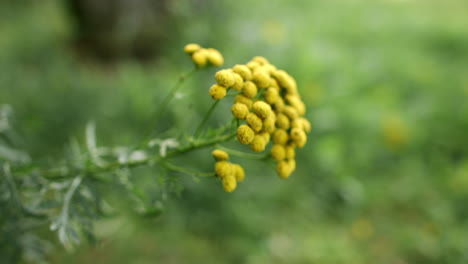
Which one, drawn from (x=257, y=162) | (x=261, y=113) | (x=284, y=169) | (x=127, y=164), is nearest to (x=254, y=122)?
(x=261, y=113)

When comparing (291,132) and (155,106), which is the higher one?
(291,132)

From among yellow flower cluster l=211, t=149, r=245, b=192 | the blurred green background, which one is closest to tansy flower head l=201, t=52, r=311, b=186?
yellow flower cluster l=211, t=149, r=245, b=192

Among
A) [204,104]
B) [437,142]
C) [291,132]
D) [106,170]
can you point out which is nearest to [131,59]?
[204,104]

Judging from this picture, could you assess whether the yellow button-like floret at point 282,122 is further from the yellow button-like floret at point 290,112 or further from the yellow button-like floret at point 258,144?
the yellow button-like floret at point 258,144

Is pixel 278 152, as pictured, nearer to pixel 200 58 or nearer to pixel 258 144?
pixel 258 144

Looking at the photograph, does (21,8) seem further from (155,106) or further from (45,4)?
(155,106)

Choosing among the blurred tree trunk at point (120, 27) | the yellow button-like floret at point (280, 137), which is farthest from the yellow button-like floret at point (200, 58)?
the blurred tree trunk at point (120, 27)

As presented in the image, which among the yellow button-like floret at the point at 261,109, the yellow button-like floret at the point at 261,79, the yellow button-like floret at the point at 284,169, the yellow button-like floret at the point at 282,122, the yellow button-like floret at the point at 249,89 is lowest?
the yellow button-like floret at the point at 284,169
